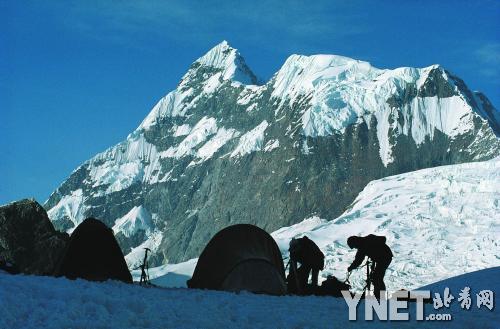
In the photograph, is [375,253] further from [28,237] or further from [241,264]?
[28,237]

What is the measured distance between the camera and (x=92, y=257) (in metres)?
22.5

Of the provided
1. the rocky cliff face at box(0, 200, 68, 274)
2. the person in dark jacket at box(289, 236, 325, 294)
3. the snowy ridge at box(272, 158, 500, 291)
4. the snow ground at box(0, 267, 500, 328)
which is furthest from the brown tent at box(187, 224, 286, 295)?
the rocky cliff face at box(0, 200, 68, 274)

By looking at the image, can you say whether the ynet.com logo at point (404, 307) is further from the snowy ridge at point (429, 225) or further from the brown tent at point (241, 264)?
the snowy ridge at point (429, 225)

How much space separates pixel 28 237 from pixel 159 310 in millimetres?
67534

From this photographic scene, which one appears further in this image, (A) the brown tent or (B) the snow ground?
(A) the brown tent

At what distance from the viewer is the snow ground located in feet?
36.9

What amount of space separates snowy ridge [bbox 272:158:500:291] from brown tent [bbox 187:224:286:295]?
39064 mm

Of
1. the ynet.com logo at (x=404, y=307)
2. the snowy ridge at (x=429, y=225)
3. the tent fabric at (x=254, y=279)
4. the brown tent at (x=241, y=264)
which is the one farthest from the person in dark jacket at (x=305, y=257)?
the snowy ridge at (x=429, y=225)

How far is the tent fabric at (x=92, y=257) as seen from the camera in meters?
22.2

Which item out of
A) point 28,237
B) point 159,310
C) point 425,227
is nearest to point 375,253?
point 159,310

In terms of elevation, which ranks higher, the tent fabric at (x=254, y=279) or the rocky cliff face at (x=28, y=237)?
the rocky cliff face at (x=28, y=237)

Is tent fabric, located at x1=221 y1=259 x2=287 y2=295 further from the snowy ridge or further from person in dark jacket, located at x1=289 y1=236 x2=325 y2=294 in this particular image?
the snowy ridge

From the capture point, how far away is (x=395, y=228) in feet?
268

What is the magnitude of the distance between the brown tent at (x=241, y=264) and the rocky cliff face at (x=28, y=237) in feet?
176
